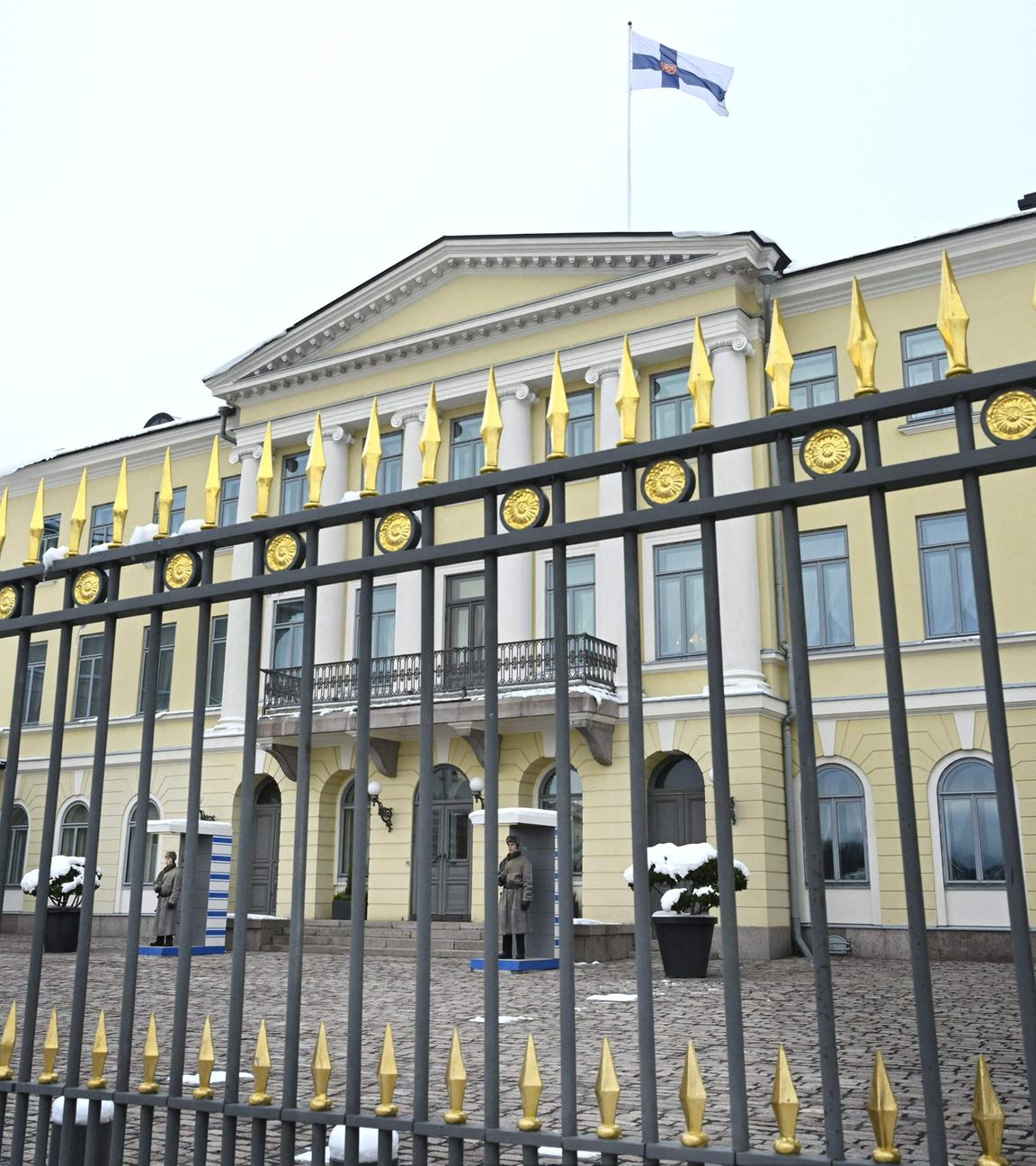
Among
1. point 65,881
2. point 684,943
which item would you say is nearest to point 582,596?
point 684,943

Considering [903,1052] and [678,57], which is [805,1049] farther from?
[678,57]

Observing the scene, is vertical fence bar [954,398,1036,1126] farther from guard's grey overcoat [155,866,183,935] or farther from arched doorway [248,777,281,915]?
arched doorway [248,777,281,915]

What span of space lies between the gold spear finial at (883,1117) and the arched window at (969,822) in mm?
19826

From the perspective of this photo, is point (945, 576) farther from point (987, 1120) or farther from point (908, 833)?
point (987, 1120)

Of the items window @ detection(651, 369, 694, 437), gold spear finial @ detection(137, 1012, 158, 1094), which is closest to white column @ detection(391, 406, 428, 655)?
window @ detection(651, 369, 694, 437)

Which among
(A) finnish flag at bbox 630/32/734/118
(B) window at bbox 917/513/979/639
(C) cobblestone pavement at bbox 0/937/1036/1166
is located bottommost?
(C) cobblestone pavement at bbox 0/937/1036/1166

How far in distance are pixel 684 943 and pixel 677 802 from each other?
27.8 ft

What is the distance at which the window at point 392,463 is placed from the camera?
28.7 m

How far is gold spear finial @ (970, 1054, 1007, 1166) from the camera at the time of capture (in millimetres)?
2812

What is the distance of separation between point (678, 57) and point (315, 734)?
17.7 m

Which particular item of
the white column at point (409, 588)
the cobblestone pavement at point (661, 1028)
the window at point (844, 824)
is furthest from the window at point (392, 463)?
the cobblestone pavement at point (661, 1028)

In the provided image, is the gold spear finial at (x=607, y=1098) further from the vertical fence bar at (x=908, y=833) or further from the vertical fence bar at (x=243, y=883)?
the vertical fence bar at (x=243, y=883)

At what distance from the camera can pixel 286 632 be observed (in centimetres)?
2964

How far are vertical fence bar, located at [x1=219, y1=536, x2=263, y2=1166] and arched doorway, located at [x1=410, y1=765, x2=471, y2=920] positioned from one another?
21902mm
